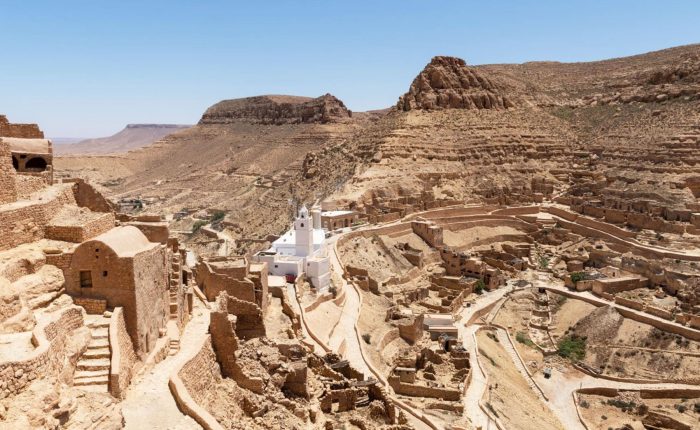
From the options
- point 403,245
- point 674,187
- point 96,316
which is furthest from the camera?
point 674,187

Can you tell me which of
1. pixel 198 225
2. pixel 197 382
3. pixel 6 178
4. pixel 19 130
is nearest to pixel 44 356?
pixel 197 382

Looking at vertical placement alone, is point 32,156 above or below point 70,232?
above

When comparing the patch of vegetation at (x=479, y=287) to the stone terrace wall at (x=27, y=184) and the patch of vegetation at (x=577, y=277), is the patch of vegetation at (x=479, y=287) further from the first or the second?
the stone terrace wall at (x=27, y=184)

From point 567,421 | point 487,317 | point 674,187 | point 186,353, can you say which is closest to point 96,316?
point 186,353

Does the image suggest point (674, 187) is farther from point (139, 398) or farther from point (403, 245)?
point (139, 398)

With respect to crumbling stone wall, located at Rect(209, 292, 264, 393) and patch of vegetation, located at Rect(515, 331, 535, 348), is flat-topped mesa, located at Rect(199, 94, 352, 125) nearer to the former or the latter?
patch of vegetation, located at Rect(515, 331, 535, 348)

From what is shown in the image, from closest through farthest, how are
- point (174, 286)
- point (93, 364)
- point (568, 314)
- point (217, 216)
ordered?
point (93, 364)
point (174, 286)
point (568, 314)
point (217, 216)

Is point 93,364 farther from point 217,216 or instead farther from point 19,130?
point 217,216

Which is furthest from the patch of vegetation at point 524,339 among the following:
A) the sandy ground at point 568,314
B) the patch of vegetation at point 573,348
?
the sandy ground at point 568,314
